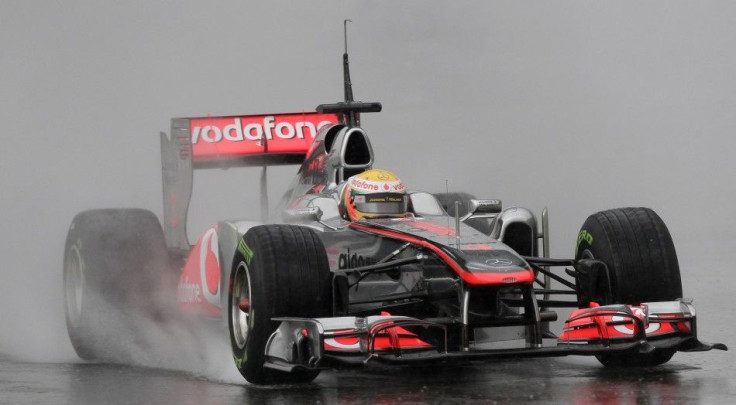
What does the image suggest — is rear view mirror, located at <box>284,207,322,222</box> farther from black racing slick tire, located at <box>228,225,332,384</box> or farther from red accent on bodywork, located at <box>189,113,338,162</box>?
red accent on bodywork, located at <box>189,113,338,162</box>

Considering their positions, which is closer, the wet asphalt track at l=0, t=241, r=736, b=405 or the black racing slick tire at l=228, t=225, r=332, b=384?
the wet asphalt track at l=0, t=241, r=736, b=405

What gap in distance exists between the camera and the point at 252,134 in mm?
14688

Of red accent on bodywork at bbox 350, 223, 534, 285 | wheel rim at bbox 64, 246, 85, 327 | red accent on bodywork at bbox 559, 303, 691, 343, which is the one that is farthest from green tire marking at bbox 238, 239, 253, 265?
wheel rim at bbox 64, 246, 85, 327

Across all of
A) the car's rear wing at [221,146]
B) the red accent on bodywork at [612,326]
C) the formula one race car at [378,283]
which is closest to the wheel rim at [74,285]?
the formula one race car at [378,283]

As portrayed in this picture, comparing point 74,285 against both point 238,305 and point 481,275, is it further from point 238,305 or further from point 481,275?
point 481,275

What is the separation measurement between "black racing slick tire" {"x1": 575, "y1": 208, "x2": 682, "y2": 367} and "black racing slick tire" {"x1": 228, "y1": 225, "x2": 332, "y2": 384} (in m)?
2.16

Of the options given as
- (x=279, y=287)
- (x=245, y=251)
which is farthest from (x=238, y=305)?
(x=279, y=287)

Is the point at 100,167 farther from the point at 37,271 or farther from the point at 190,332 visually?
the point at 190,332

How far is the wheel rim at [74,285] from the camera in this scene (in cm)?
1373

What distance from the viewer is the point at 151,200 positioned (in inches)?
838

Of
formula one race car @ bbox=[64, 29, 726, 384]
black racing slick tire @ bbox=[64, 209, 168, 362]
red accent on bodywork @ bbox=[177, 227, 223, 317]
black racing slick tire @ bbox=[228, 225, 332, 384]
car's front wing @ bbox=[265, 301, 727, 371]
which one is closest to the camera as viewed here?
car's front wing @ bbox=[265, 301, 727, 371]

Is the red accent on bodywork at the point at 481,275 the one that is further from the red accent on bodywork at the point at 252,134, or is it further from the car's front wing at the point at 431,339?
the red accent on bodywork at the point at 252,134

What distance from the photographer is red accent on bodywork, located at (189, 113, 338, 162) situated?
47.3ft

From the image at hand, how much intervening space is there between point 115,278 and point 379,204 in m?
3.09
